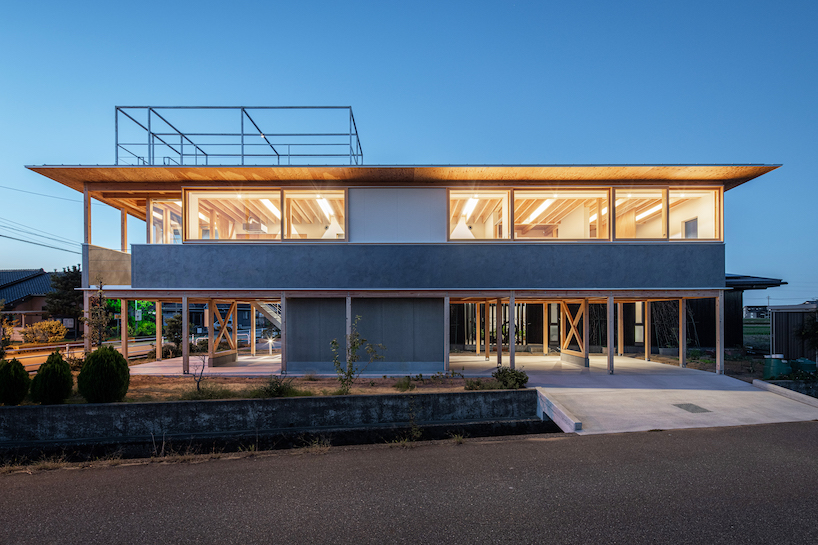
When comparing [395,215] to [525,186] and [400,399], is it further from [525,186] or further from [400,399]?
[400,399]

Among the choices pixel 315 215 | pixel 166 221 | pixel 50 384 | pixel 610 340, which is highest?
pixel 315 215

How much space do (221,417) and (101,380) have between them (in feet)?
9.06

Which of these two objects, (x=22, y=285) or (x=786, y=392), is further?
(x=22, y=285)

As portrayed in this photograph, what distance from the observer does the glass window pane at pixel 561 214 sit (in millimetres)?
13391

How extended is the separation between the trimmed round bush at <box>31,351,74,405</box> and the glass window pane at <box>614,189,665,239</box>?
48.6 ft

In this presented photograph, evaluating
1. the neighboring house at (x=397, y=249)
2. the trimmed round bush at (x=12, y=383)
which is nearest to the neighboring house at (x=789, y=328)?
the neighboring house at (x=397, y=249)

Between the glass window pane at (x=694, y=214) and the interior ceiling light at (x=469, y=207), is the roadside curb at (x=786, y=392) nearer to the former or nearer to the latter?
the glass window pane at (x=694, y=214)

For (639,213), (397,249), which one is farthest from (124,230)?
(639,213)

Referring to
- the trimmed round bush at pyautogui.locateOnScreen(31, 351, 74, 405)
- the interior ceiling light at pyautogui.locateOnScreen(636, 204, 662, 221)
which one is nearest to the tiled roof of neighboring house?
the trimmed round bush at pyautogui.locateOnScreen(31, 351, 74, 405)

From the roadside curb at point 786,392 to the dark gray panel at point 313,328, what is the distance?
11.2 meters

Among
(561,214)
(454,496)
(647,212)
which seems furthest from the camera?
(561,214)

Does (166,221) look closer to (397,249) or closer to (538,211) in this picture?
(397,249)

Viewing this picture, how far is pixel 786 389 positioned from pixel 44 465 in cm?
1509

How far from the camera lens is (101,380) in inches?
343
